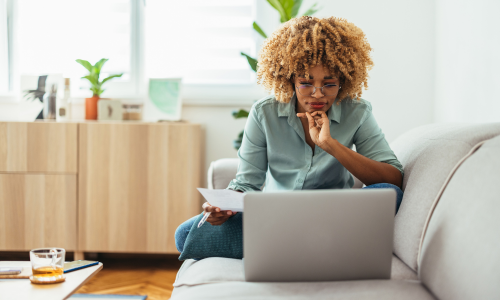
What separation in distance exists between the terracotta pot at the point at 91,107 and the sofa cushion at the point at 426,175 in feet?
6.36

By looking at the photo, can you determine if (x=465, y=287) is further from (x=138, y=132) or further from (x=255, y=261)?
(x=138, y=132)

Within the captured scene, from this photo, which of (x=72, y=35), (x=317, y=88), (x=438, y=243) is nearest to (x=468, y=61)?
(x=317, y=88)

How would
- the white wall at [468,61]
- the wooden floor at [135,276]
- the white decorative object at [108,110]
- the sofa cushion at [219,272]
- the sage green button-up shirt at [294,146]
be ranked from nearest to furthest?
the sofa cushion at [219,272] → the sage green button-up shirt at [294,146] → the white wall at [468,61] → the wooden floor at [135,276] → the white decorative object at [108,110]

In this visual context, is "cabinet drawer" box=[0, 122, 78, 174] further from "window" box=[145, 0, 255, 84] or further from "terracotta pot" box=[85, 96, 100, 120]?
"window" box=[145, 0, 255, 84]

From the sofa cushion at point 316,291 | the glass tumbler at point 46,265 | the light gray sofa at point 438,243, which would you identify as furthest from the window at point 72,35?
the sofa cushion at point 316,291

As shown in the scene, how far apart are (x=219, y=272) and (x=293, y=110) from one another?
0.59 metres

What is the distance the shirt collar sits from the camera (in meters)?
1.29

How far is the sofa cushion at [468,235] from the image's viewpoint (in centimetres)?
68

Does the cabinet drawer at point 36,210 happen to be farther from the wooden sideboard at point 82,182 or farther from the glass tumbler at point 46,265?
the glass tumbler at point 46,265

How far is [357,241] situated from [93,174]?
175 cm

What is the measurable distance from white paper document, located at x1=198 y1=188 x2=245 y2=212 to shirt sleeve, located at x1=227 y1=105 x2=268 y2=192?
0.31 metres

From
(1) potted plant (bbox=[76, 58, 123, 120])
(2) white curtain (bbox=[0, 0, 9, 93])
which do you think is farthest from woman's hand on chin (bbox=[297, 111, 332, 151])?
(2) white curtain (bbox=[0, 0, 9, 93])

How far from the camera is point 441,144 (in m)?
1.03

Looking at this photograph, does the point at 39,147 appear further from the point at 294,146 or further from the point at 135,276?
the point at 294,146
